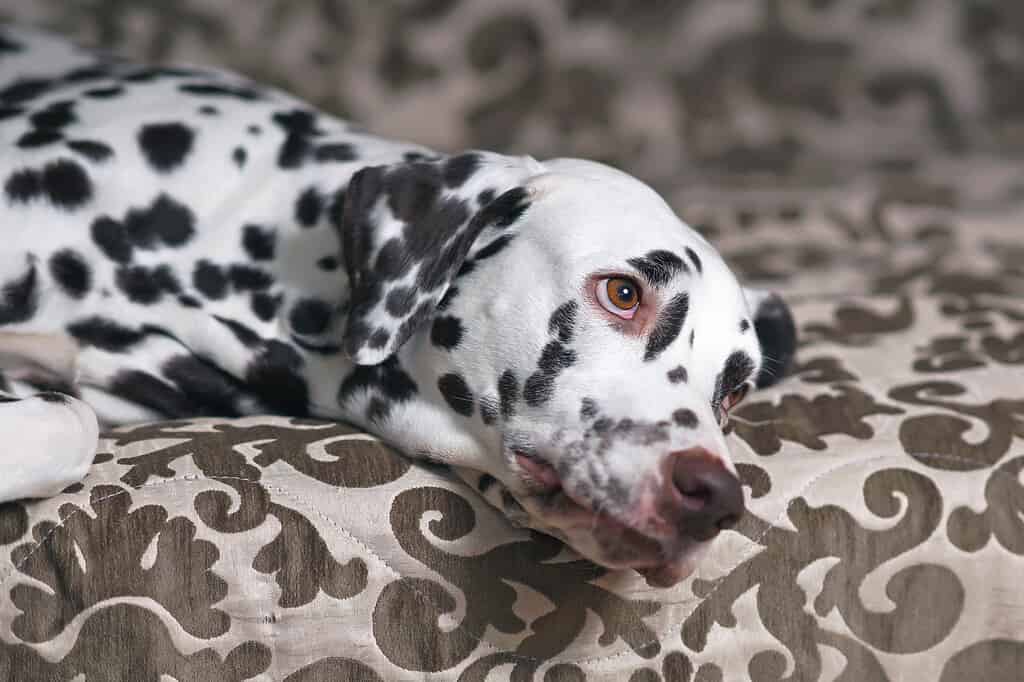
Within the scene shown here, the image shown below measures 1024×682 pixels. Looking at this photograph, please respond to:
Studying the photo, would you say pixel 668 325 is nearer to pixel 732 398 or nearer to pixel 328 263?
pixel 732 398

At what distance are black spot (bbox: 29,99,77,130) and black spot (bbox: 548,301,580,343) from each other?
0.83 m

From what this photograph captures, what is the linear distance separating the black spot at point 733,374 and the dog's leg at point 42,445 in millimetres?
740

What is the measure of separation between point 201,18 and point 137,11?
0.14 metres

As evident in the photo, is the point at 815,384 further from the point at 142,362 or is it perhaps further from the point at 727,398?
the point at 142,362

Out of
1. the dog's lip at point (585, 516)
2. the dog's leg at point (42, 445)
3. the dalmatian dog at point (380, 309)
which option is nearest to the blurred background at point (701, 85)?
the dalmatian dog at point (380, 309)

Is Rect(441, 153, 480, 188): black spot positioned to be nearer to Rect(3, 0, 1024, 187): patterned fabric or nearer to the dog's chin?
the dog's chin

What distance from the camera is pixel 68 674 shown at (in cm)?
129

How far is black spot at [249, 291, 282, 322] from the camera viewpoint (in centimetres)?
165

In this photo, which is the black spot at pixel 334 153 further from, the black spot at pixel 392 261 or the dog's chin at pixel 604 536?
the dog's chin at pixel 604 536

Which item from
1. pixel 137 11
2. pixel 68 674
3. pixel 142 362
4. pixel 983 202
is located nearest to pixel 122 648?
pixel 68 674

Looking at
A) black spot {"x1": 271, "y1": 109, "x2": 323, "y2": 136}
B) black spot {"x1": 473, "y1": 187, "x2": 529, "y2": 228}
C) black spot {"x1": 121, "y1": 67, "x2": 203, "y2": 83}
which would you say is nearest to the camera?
black spot {"x1": 473, "y1": 187, "x2": 529, "y2": 228}

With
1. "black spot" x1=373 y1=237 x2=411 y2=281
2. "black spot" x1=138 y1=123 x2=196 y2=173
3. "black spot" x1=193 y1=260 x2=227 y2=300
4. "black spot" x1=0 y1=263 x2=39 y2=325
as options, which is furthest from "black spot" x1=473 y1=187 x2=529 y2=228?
"black spot" x1=0 y1=263 x2=39 y2=325

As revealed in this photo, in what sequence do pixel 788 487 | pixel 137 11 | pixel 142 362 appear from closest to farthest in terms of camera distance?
pixel 788 487 < pixel 142 362 < pixel 137 11

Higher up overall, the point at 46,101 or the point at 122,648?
the point at 46,101
